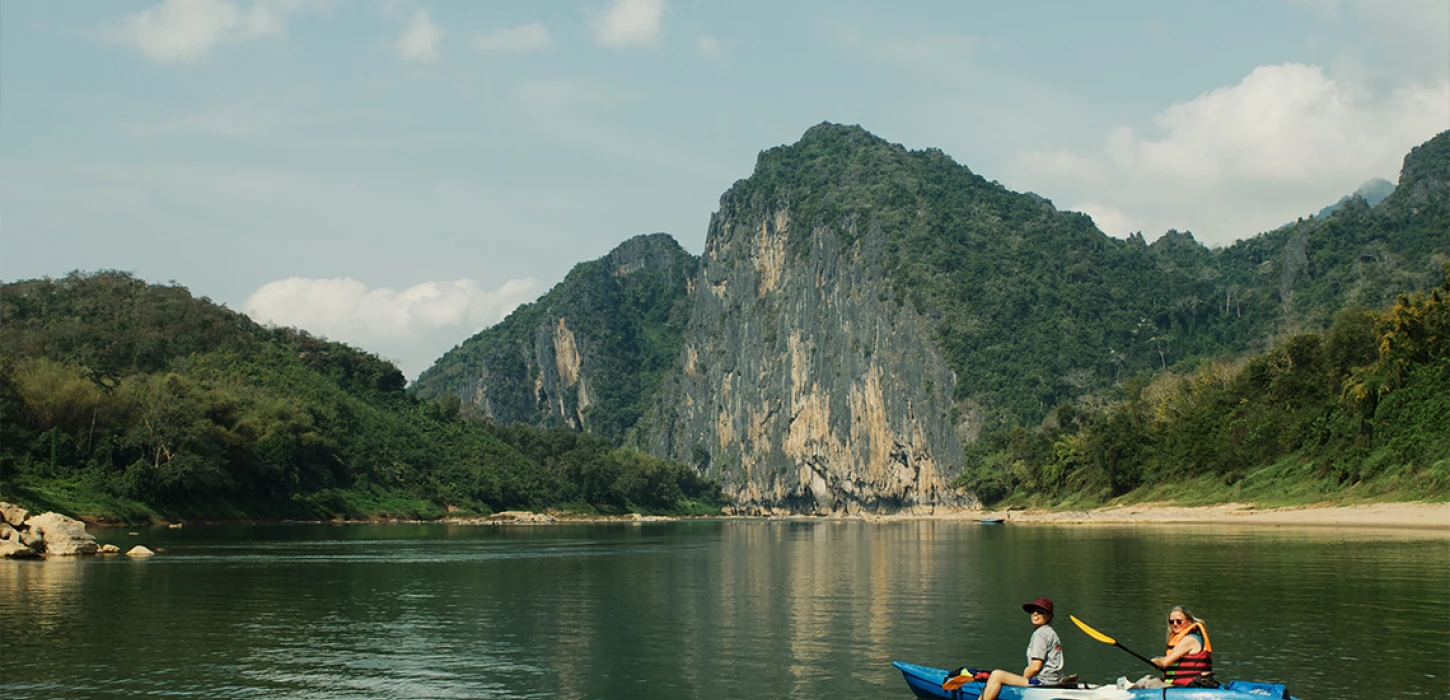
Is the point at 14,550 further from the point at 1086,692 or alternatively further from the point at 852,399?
the point at 852,399

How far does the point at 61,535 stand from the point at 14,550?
232 centimetres

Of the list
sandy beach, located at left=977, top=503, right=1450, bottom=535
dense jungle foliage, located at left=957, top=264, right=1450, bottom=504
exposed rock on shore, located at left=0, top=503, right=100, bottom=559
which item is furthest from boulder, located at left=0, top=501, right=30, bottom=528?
dense jungle foliage, located at left=957, top=264, right=1450, bottom=504

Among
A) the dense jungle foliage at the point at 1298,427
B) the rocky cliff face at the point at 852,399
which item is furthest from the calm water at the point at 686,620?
the rocky cliff face at the point at 852,399

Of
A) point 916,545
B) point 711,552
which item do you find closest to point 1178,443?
point 916,545

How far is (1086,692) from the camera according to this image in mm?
15383

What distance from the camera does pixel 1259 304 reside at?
162 metres

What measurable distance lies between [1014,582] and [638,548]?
90.9 feet

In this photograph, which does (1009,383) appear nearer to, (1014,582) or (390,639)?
(1014,582)

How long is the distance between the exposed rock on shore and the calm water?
209 centimetres

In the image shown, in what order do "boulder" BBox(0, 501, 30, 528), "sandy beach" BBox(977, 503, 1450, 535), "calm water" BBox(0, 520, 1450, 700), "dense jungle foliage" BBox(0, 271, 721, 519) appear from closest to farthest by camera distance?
"calm water" BBox(0, 520, 1450, 700)
"boulder" BBox(0, 501, 30, 528)
"sandy beach" BBox(977, 503, 1450, 535)
"dense jungle foliage" BBox(0, 271, 721, 519)

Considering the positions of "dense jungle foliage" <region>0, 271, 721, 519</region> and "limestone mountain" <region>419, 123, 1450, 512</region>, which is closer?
"dense jungle foliage" <region>0, 271, 721, 519</region>

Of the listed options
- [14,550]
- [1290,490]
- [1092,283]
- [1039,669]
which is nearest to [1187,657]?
[1039,669]

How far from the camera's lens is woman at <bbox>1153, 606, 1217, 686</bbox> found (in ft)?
50.9

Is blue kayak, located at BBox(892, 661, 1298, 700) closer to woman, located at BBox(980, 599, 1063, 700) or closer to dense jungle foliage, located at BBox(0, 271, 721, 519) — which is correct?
woman, located at BBox(980, 599, 1063, 700)
